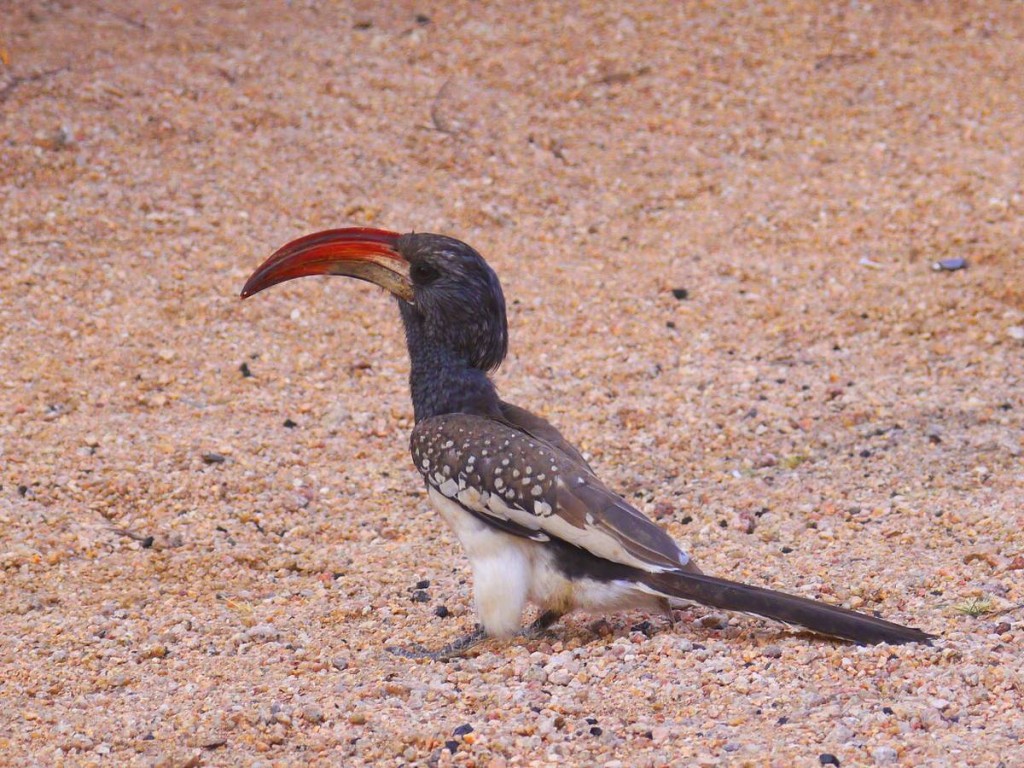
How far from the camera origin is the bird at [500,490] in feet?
15.4

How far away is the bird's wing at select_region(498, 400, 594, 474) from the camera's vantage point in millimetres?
5348

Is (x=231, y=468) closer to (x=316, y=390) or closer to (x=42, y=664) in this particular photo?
(x=316, y=390)

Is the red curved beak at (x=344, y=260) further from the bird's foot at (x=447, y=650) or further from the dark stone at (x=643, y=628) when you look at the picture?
the dark stone at (x=643, y=628)

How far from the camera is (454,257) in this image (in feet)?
17.6

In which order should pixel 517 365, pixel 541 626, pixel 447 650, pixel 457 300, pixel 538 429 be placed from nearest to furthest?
pixel 447 650, pixel 541 626, pixel 457 300, pixel 538 429, pixel 517 365

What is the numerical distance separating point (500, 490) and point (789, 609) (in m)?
1.12

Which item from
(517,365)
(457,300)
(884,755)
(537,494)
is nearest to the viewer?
(884,755)

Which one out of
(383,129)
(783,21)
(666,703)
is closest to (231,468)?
(666,703)

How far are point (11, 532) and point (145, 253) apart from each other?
3086 millimetres

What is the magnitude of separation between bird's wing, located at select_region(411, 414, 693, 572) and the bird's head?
433mm

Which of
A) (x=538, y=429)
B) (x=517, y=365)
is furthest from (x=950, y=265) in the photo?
(x=538, y=429)

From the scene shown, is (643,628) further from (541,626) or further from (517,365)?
(517,365)

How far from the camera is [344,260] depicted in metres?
5.58

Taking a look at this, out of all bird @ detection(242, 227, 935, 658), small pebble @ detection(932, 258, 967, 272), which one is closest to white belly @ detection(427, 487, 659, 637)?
bird @ detection(242, 227, 935, 658)
